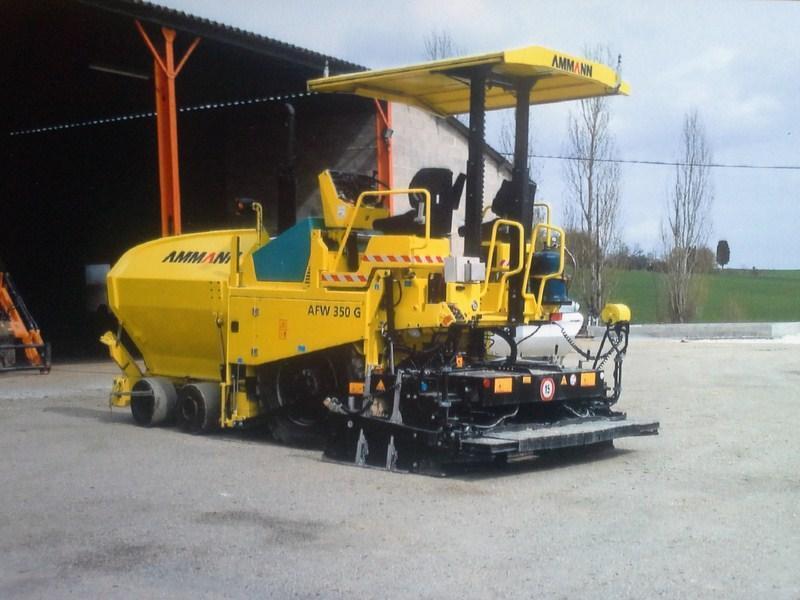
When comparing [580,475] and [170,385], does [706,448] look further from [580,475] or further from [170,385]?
[170,385]

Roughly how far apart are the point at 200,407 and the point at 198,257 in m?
1.56

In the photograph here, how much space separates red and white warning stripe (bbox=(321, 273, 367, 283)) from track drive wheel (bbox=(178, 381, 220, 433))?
207cm

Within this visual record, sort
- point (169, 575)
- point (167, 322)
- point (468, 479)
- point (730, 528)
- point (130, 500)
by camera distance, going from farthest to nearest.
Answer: point (167, 322) < point (468, 479) < point (130, 500) < point (730, 528) < point (169, 575)

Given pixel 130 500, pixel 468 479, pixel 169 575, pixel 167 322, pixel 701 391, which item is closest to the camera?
pixel 169 575

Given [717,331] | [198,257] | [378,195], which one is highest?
[378,195]

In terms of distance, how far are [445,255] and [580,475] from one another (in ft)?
7.03

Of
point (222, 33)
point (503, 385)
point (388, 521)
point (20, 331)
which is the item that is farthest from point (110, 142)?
point (388, 521)

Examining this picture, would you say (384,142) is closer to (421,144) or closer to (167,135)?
(421,144)

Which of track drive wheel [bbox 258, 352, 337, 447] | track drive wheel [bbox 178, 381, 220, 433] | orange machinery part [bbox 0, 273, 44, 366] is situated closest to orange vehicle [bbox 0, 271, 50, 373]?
orange machinery part [bbox 0, 273, 44, 366]

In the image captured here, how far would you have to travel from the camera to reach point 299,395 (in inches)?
394

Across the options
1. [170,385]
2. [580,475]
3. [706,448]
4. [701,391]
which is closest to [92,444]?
[170,385]

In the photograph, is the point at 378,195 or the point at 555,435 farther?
the point at 378,195

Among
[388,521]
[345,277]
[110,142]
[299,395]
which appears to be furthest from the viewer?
[110,142]

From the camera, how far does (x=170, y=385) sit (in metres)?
11.4
